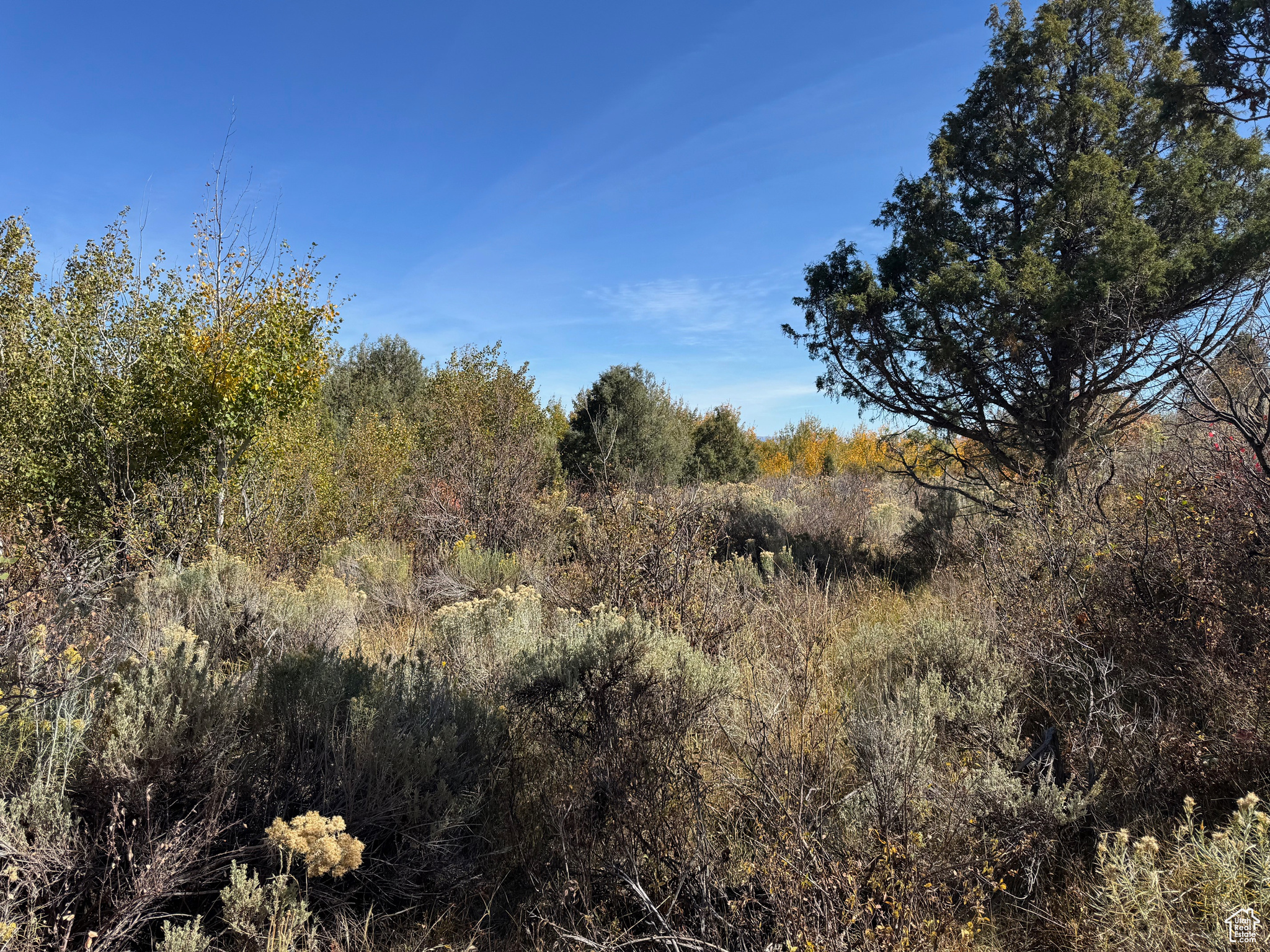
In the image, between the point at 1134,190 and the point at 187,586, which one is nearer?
the point at 187,586

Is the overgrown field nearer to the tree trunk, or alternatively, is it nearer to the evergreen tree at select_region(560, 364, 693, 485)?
the tree trunk

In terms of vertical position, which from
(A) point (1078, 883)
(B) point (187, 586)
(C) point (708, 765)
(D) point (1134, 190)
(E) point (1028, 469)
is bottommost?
(A) point (1078, 883)

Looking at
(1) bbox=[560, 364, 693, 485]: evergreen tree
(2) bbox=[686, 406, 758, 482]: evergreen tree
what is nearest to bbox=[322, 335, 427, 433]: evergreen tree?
(1) bbox=[560, 364, 693, 485]: evergreen tree

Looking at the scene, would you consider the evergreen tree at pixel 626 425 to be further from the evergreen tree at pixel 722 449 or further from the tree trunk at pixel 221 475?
the tree trunk at pixel 221 475

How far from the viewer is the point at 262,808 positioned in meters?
2.62

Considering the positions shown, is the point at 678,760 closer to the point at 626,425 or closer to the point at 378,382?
the point at 626,425

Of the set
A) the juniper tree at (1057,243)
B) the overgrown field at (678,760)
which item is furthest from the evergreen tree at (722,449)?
the overgrown field at (678,760)

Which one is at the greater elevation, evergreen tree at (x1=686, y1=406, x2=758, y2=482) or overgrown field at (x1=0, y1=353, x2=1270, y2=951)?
evergreen tree at (x1=686, y1=406, x2=758, y2=482)

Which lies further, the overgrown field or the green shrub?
the green shrub

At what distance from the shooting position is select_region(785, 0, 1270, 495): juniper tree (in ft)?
21.6

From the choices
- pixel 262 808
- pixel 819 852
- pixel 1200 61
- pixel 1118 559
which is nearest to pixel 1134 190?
pixel 1200 61

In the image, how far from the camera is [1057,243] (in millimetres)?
7281

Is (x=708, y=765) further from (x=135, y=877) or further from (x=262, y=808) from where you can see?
(x=135, y=877)

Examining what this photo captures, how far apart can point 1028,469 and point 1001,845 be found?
19.5ft
